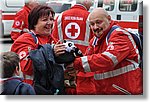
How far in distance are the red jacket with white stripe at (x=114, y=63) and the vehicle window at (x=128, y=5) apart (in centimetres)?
16

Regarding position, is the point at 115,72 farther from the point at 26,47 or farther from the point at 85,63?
the point at 26,47

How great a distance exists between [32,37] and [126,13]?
2.58ft

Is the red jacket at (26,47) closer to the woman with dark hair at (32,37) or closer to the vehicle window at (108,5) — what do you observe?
the woman with dark hair at (32,37)

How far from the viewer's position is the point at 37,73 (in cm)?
372

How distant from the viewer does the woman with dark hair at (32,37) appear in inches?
147

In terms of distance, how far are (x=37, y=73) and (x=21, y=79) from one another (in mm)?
138

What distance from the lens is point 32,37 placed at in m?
3.74

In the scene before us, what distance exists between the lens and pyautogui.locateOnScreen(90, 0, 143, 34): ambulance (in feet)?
12.2

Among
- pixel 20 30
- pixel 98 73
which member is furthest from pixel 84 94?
pixel 20 30

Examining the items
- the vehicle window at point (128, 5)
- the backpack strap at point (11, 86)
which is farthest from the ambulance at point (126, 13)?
the backpack strap at point (11, 86)

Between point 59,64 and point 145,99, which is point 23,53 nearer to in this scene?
point 59,64

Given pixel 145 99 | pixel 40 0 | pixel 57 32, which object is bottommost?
pixel 145 99

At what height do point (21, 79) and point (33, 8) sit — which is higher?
point (33, 8)

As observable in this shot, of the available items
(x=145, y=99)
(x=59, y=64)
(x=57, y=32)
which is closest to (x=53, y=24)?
(x=57, y=32)
